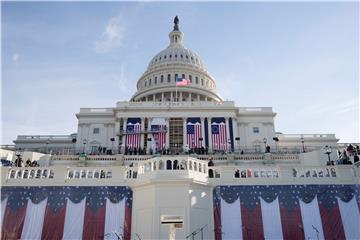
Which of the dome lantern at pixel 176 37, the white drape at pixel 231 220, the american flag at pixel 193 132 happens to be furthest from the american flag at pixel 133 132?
the dome lantern at pixel 176 37

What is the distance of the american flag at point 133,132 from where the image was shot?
5436 cm

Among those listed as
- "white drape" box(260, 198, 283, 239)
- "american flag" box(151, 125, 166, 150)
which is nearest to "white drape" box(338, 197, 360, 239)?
"white drape" box(260, 198, 283, 239)

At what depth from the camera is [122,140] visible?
55.9m

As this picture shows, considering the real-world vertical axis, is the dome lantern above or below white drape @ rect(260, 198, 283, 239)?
above

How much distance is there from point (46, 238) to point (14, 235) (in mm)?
1709

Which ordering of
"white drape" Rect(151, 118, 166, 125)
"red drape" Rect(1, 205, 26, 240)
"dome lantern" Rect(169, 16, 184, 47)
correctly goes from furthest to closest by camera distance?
"dome lantern" Rect(169, 16, 184, 47) → "white drape" Rect(151, 118, 166, 125) → "red drape" Rect(1, 205, 26, 240)

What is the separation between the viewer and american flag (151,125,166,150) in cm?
5447

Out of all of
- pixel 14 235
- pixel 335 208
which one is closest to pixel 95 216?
pixel 14 235

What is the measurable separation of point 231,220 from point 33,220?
10784mm

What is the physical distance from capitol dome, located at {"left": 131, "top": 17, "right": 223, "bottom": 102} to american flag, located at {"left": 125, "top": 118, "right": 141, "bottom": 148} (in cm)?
1544

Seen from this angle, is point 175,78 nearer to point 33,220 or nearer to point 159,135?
point 159,135

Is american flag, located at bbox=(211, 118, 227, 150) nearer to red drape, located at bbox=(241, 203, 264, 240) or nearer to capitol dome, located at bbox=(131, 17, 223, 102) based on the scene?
capitol dome, located at bbox=(131, 17, 223, 102)

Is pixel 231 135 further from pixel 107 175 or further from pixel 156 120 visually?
pixel 107 175

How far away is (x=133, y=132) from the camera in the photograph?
55.6 m
